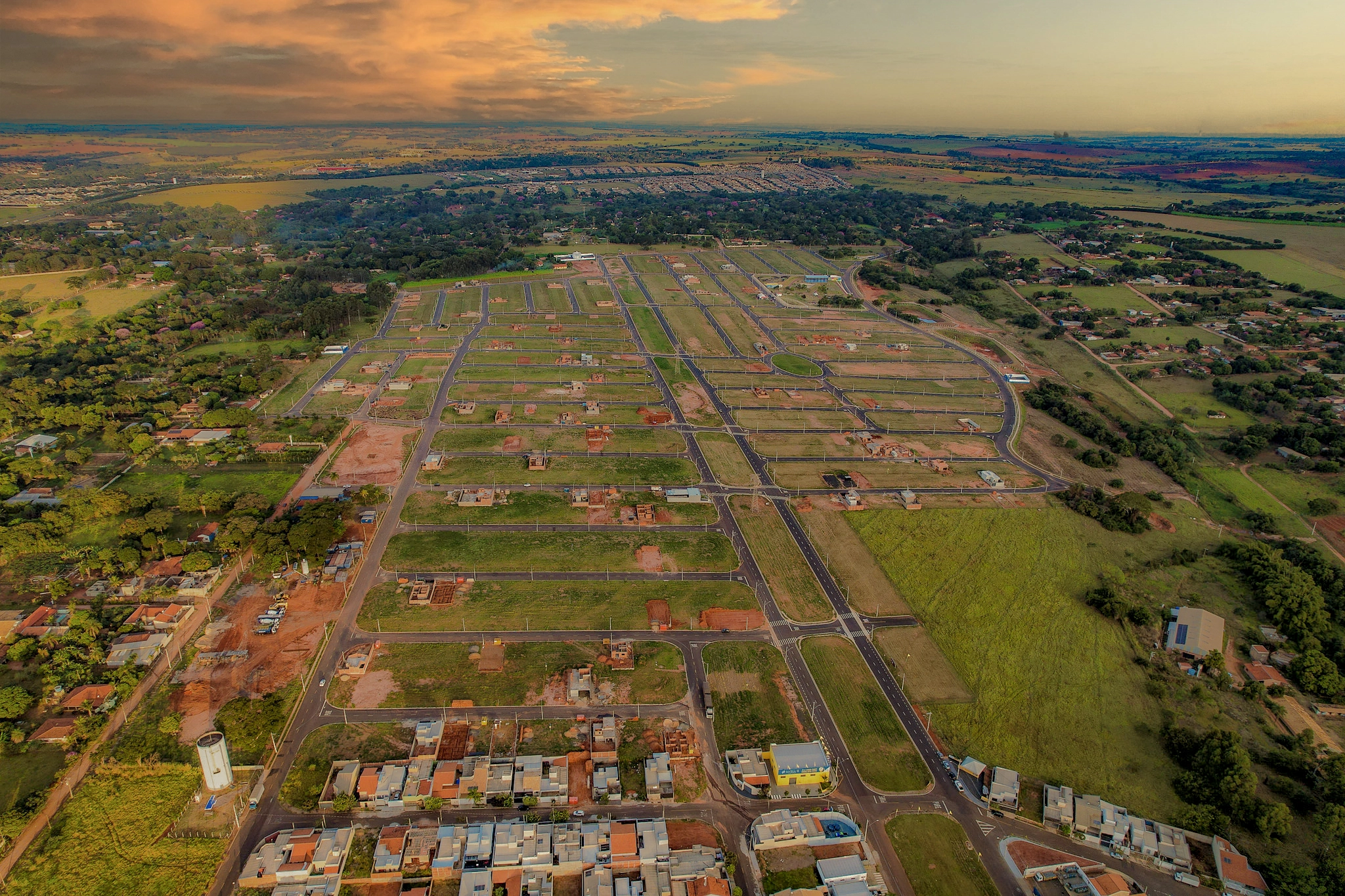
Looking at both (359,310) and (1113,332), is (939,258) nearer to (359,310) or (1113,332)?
(1113,332)

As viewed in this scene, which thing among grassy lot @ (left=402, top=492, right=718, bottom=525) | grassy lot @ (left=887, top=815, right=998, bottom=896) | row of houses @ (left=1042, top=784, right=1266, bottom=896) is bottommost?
grassy lot @ (left=887, top=815, right=998, bottom=896)

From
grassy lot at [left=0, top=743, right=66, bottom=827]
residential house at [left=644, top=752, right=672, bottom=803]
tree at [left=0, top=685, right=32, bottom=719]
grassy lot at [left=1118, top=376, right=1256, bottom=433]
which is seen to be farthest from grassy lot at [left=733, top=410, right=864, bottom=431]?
tree at [left=0, top=685, right=32, bottom=719]

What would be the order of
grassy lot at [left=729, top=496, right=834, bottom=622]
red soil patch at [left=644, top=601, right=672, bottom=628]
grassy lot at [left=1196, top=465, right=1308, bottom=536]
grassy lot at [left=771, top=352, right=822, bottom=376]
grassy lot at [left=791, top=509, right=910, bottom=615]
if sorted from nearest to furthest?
red soil patch at [left=644, top=601, right=672, bottom=628]
grassy lot at [left=729, top=496, right=834, bottom=622]
grassy lot at [left=791, top=509, right=910, bottom=615]
grassy lot at [left=1196, top=465, right=1308, bottom=536]
grassy lot at [left=771, top=352, right=822, bottom=376]

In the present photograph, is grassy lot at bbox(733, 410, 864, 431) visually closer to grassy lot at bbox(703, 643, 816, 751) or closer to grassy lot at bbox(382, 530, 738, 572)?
grassy lot at bbox(382, 530, 738, 572)

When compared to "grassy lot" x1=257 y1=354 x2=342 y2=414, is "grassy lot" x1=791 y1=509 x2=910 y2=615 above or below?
below

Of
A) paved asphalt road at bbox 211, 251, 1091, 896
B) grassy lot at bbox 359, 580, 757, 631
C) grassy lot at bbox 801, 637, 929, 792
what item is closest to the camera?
paved asphalt road at bbox 211, 251, 1091, 896

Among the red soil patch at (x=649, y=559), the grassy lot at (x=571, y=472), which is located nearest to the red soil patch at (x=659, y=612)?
the red soil patch at (x=649, y=559)

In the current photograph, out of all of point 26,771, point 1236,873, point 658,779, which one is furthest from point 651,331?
point 1236,873
